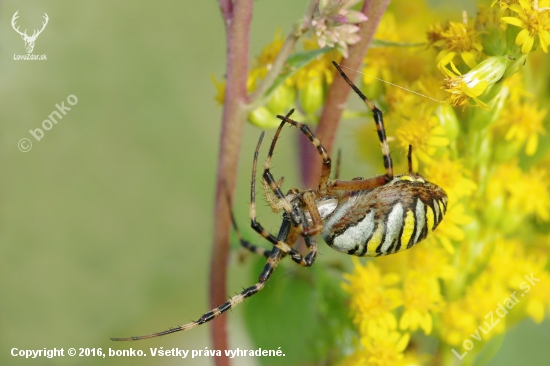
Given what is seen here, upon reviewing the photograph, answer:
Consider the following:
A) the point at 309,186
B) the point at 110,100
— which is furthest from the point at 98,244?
the point at 309,186

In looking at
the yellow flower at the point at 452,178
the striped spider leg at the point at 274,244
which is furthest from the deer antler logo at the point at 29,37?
the yellow flower at the point at 452,178

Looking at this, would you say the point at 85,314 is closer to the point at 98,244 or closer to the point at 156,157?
the point at 98,244

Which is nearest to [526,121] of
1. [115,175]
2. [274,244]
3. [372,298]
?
[372,298]

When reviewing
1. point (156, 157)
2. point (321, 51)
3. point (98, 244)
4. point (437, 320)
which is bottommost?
point (437, 320)

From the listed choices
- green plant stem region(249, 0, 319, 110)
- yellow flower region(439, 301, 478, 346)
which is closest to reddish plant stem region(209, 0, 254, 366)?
green plant stem region(249, 0, 319, 110)

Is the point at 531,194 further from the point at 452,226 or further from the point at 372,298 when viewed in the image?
the point at 372,298
